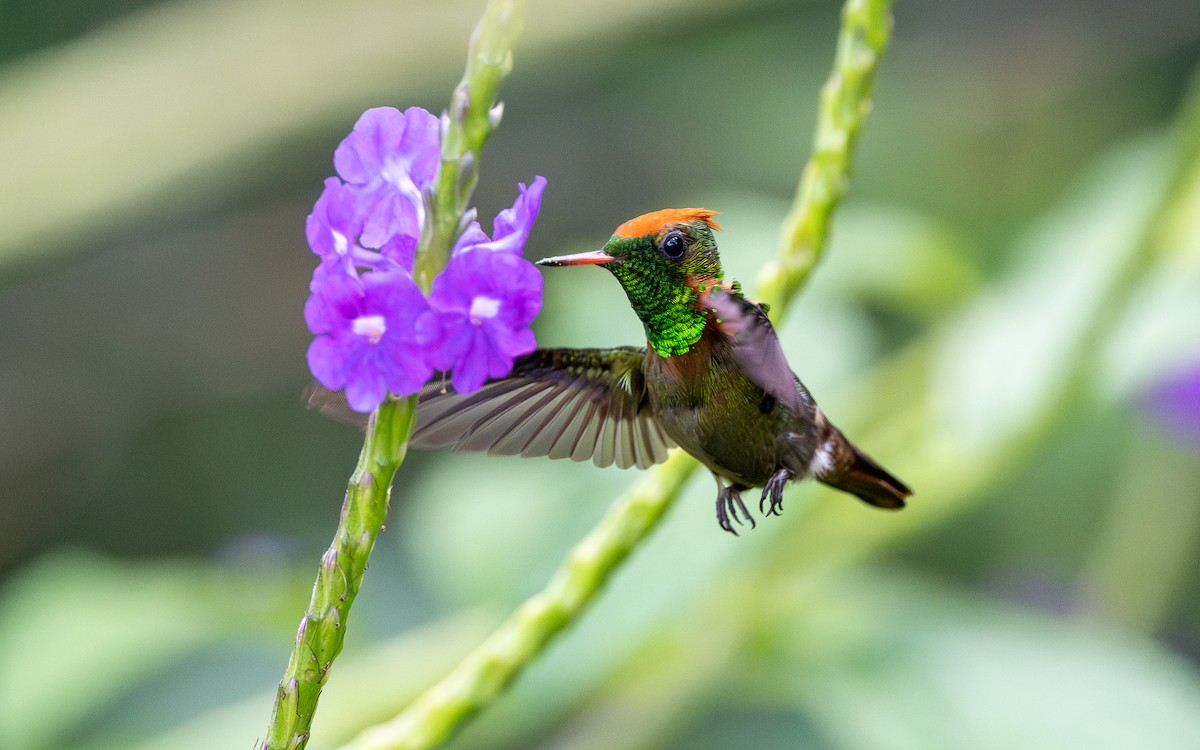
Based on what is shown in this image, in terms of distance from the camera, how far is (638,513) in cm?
140

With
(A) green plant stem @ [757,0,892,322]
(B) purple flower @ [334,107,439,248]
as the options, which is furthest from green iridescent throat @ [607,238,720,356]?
(B) purple flower @ [334,107,439,248]

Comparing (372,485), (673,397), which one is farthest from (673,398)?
(372,485)

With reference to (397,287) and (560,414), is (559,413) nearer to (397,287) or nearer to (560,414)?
(560,414)

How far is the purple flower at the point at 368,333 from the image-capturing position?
1.05 m

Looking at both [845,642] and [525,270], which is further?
[845,642]

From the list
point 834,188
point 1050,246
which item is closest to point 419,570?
point 1050,246

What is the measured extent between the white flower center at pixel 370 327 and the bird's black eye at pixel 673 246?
361 millimetres

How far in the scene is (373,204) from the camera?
115cm

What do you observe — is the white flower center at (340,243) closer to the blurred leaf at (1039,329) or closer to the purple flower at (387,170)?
the purple flower at (387,170)

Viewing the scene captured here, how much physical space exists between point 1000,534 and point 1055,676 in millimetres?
1949

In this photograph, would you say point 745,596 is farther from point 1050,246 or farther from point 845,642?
point 1050,246

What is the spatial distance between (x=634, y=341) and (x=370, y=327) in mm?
1852

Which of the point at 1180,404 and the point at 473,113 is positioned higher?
the point at 473,113

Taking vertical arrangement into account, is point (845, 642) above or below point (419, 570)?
below
